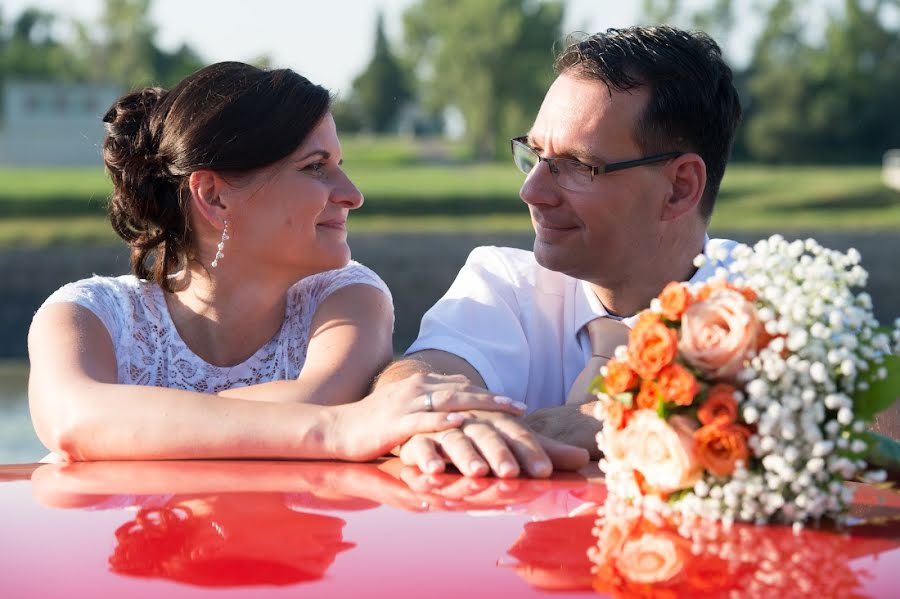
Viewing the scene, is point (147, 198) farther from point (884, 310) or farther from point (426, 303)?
point (884, 310)

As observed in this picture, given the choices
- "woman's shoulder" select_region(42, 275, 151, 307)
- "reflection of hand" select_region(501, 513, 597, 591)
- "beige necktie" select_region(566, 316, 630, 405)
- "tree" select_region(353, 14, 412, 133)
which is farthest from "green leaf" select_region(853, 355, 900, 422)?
"tree" select_region(353, 14, 412, 133)

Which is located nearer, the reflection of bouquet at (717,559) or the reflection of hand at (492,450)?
the reflection of bouquet at (717,559)

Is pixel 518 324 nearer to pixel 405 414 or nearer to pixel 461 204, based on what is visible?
pixel 405 414

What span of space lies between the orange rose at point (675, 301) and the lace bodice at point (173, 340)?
5.33ft

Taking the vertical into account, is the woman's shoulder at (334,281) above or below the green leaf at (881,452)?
above

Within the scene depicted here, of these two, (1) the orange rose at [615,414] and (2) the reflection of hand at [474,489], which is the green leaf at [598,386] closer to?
(1) the orange rose at [615,414]

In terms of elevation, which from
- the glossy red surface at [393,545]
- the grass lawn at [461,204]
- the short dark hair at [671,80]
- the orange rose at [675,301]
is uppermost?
the short dark hair at [671,80]

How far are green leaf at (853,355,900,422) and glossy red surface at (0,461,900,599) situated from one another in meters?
0.15

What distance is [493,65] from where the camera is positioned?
60688 millimetres

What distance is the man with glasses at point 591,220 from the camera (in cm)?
323

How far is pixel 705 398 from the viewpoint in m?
1.81

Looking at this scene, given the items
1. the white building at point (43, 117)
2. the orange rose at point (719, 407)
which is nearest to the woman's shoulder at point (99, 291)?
the orange rose at point (719, 407)

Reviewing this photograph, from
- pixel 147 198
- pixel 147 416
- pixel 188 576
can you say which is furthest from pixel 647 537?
pixel 147 198

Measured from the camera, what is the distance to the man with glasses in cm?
323
